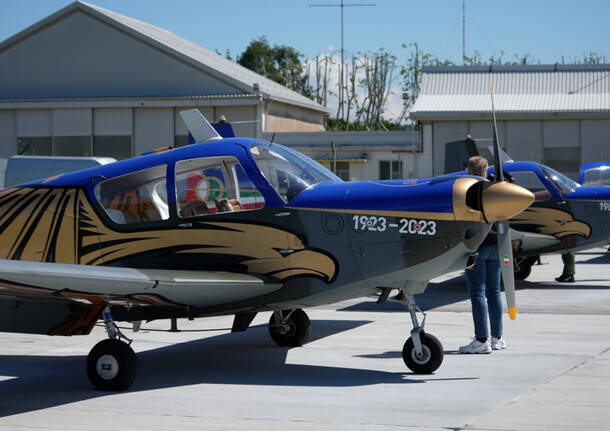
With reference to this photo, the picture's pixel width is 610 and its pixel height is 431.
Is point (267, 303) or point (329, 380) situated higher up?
point (267, 303)

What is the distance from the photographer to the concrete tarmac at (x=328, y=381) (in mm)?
6457

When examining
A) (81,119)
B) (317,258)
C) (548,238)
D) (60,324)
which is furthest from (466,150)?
(81,119)

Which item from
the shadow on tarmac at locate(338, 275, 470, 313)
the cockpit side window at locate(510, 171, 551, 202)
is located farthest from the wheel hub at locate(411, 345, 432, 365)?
the cockpit side window at locate(510, 171, 551, 202)

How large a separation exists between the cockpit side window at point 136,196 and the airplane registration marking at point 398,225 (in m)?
1.95

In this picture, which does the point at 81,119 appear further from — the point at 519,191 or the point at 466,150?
the point at 519,191

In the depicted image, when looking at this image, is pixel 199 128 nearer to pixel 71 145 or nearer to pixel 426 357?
pixel 426 357

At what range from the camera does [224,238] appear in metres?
8.32

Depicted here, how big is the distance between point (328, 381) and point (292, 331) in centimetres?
215

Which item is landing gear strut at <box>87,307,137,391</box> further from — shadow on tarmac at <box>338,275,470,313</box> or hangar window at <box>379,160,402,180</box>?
hangar window at <box>379,160,402,180</box>

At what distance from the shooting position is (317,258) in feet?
26.4

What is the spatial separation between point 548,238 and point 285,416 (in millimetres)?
10415

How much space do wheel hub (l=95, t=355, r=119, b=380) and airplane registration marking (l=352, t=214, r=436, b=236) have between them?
8.10ft

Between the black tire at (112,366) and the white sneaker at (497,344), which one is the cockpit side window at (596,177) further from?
the black tire at (112,366)

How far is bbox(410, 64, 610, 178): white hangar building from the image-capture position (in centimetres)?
3284
